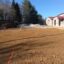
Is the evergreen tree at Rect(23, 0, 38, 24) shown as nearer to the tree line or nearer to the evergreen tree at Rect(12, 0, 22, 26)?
the tree line

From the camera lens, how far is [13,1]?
65625 mm

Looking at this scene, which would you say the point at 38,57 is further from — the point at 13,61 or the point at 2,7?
the point at 2,7

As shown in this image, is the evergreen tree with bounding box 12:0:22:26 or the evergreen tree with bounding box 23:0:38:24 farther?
the evergreen tree with bounding box 23:0:38:24

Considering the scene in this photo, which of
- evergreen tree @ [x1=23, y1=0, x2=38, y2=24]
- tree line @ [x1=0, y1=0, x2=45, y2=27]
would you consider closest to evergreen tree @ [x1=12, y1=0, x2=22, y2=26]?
tree line @ [x1=0, y1=0, x2=45, y2=27]

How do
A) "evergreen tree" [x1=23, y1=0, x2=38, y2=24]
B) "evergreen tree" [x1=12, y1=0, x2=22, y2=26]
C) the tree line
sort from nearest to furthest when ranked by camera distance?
the tree line < "evergreen tree" [x1=12, y1=0, x2=22, y2=26] < "evergreen tree" [x1=23, y1=0, x2=38, y2=24]

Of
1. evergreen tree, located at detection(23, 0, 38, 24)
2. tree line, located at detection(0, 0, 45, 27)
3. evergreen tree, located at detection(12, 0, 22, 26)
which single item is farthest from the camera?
evergreen tree, located at detection(23, 0, 38, 24)

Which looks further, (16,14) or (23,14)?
(23,14)

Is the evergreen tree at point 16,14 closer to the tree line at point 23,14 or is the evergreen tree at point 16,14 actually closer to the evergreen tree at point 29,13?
the tree line at point 23,14

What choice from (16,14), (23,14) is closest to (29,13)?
(23,14)

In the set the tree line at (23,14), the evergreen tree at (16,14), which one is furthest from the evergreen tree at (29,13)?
the evergreen tree at (16,14)

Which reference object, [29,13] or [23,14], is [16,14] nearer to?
[23,14]

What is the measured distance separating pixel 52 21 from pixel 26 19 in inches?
333

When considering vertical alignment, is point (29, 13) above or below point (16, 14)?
above

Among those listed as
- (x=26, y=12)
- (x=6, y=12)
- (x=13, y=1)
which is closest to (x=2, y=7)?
(x=6, y=12)
